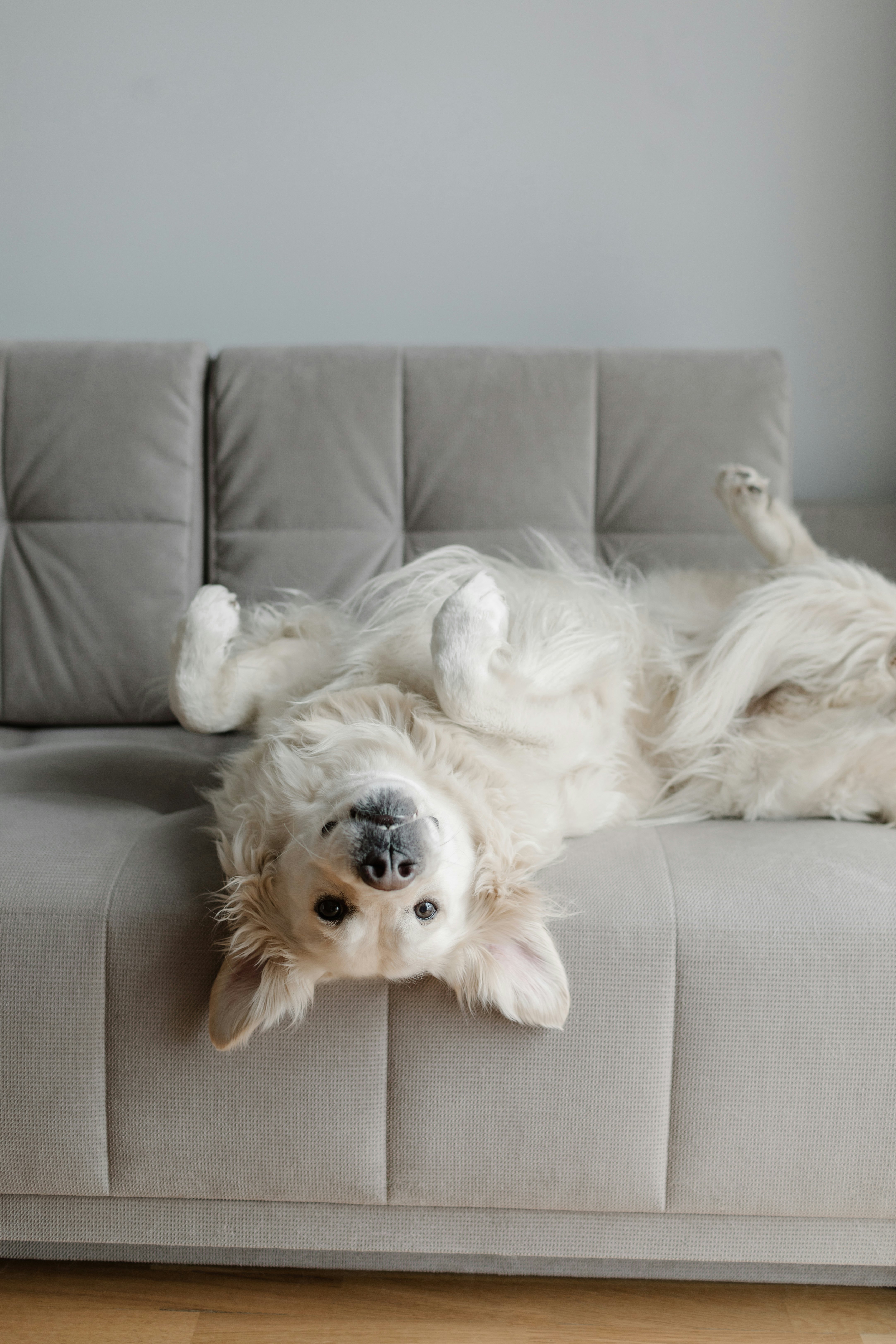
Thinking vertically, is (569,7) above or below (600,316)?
above

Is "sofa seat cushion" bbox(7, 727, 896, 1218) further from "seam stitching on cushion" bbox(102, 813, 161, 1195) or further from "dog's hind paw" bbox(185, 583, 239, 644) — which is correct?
"dog's hind paw" bbox(185, 583, 239, 644)

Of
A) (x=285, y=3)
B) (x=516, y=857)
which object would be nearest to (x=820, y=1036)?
(x=516, y=857)

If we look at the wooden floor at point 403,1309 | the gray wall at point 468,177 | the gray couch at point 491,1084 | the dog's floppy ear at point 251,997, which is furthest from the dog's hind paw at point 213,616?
the gray wall at point 468,177

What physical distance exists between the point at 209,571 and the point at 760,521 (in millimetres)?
1335

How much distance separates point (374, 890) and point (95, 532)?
154 centimetres

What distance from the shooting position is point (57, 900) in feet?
4.28

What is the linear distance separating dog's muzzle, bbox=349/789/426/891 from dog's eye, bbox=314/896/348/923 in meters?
0.06

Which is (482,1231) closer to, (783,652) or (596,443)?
(783,652)

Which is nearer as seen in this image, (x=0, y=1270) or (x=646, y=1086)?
(x=646, y=1086)

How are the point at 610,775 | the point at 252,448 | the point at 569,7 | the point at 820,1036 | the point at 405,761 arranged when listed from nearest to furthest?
the point at 820,1036, the point at 405,761, the point at 610,775, the point at 252,448, the point at 569,7

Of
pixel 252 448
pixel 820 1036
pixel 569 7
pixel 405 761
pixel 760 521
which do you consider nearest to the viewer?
pixel 820 1036

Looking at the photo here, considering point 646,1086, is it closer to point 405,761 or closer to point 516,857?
point 516,857

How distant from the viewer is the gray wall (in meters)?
2.66

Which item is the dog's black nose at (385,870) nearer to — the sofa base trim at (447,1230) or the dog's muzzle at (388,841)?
the dog's muzzle at (388,841)
